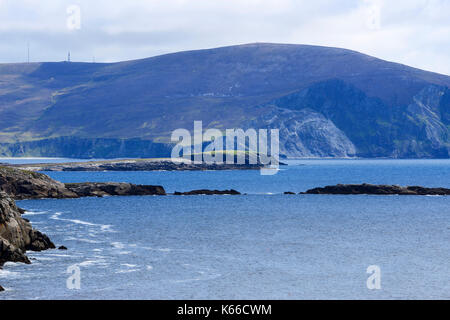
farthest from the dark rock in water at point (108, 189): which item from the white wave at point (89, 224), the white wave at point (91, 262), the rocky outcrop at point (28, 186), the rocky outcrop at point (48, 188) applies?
the white wave at point (91, 262)

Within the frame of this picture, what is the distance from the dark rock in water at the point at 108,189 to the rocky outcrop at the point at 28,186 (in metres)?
3.83

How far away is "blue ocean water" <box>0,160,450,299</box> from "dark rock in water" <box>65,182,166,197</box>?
14416mm

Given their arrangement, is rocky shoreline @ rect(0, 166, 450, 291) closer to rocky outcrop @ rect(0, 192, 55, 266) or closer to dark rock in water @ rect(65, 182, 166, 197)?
dark rock in water @ rect(65, 182, 166, 197)

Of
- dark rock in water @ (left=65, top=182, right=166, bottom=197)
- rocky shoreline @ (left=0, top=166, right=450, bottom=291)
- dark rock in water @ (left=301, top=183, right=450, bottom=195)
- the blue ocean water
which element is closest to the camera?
the blue ocean water

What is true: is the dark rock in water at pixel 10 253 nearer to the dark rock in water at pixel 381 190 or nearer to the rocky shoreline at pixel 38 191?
the rocky shoreline at pixel 38 191

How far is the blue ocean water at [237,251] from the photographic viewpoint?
4906 cm

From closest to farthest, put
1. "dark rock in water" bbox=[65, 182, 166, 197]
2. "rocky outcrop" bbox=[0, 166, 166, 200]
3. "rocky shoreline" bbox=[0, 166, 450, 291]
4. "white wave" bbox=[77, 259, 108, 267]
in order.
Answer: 1. "white wave" bbox=[77, 259, 108, 267]
2. "rocky outcrop" bbox=[0, 166, 166, 200]
3. "rocky shoreline" bbox=[0, 166, 450, 291]
4. "dark rock in water" bbox=[65, 182, 166, 197]

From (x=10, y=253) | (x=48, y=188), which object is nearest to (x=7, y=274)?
(x=10, y=253)

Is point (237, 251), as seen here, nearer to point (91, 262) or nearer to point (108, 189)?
point (91, 262)

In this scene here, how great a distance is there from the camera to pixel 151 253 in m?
65.1

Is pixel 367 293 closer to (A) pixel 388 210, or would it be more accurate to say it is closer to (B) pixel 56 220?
(B) pixel 56 220

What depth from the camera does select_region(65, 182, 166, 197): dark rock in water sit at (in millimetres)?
135750

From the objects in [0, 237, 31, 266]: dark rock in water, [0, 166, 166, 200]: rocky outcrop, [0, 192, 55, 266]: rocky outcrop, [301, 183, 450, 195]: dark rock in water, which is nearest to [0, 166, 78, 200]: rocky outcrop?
[0, 166, 166, 200]: rocky outcrop

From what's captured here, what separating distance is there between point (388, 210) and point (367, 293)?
64759 mm
